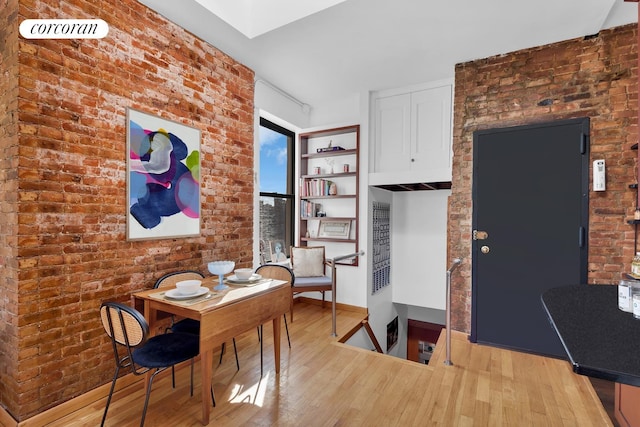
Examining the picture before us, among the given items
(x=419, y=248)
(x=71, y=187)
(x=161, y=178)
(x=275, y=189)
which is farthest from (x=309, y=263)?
(x=71, y=187)

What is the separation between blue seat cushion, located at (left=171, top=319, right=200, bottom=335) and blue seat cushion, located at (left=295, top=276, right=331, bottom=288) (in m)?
1.45

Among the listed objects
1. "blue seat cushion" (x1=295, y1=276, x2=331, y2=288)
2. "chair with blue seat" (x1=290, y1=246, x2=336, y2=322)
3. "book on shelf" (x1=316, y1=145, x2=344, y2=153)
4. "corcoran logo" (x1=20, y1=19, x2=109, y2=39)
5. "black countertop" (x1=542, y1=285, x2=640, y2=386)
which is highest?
"corcoran logo" (x1=20, y1=19, x2=109, y2=39)

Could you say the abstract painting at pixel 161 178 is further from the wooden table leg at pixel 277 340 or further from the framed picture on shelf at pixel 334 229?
the framed picture on shelf at pixel 334 229

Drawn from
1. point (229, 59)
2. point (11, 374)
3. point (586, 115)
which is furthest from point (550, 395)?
point (229, 59)

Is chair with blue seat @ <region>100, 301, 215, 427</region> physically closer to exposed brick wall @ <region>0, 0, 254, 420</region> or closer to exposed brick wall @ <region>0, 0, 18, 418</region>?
exposed brick wall @ <region>0, 0, 254, 420</region>

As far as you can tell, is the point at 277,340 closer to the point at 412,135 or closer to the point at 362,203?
the point at 362,203

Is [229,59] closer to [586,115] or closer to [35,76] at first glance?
[35,76]

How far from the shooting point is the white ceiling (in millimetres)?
2355

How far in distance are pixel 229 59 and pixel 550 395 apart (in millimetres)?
3878

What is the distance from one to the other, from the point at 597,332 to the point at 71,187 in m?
2.71

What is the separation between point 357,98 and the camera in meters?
4.24

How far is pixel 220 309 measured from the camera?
74.7 inches

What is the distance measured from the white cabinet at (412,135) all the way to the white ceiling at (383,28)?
31 centimetres

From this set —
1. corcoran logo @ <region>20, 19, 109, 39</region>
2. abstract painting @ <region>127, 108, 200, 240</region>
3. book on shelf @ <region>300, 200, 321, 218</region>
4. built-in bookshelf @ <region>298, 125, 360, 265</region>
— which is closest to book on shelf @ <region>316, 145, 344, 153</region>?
built-in bookshelf @ <region>298, 125, 360, 265</region>
